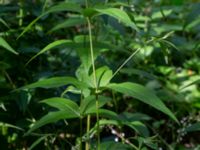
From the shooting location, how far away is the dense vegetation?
4.21 ft

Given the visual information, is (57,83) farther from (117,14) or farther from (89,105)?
(117,14)

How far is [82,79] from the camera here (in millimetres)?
1344

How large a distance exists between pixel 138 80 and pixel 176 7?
0.78 metres

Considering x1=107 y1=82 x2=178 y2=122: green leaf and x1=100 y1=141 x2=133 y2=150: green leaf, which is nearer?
x1=107 y1=82 x2=178 y2=122: green leaf

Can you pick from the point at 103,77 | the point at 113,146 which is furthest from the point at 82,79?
the point at 113,146

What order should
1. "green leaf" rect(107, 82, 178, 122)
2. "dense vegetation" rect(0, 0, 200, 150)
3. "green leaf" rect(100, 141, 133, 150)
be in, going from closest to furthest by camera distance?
"green leaf" rect(107, 82, 178, 122) < "dense vegetation" rect(0, 0, 200, 150) < "green leaf" rect(100, 141, 133, 150)

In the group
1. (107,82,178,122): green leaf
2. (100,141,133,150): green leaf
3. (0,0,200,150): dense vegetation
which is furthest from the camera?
(100,141,133,150): green leaf

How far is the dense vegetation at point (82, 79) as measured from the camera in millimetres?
1283

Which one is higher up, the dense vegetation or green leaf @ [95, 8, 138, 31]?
green leaf @ [95, 8, 138, 31]

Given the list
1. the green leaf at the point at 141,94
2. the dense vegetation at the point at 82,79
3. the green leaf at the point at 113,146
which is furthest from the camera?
the green leaf at the point at 113,146

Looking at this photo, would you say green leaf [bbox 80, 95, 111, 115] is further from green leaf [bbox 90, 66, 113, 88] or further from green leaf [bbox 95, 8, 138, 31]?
green leaf [bbox 95, 8, 138, 31]

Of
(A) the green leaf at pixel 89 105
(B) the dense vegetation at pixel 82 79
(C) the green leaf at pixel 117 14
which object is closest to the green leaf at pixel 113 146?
(B) the dense vegetation at pixel 82 79

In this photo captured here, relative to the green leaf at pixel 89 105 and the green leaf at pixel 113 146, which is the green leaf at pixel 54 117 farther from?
the green leaf at pixel 113 146

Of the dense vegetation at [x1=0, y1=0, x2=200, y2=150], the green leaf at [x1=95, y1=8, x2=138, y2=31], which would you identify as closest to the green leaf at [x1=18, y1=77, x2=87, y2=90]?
the dense vegetation at [x1=0, y1=0, x2=200, y2=150]
